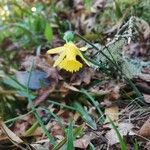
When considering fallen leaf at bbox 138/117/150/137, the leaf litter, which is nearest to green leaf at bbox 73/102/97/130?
the leaf litter

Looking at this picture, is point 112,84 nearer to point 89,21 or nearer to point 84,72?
point 84,72

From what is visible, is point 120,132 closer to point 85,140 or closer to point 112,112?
point 85,140

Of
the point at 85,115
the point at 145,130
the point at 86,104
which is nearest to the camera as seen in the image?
the point at 145,130

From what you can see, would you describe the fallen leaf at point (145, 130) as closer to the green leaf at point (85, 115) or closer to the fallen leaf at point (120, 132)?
the fallen leaf at point (120, 132)

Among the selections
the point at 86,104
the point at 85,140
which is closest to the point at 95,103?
the point at 86,104

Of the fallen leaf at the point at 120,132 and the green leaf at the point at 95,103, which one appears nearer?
the fallen leaf at the point at 120,132

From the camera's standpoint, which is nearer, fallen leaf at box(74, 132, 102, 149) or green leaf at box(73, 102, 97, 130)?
fallen leaf at box(74, 132, 102, 149)

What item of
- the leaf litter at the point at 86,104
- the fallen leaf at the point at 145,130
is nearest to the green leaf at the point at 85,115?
the leaf litter at the point at 86,104

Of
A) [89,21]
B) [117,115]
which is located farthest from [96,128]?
[89,21]

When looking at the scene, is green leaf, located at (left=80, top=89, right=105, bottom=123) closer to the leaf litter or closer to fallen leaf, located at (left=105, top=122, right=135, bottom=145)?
the leaf litter
